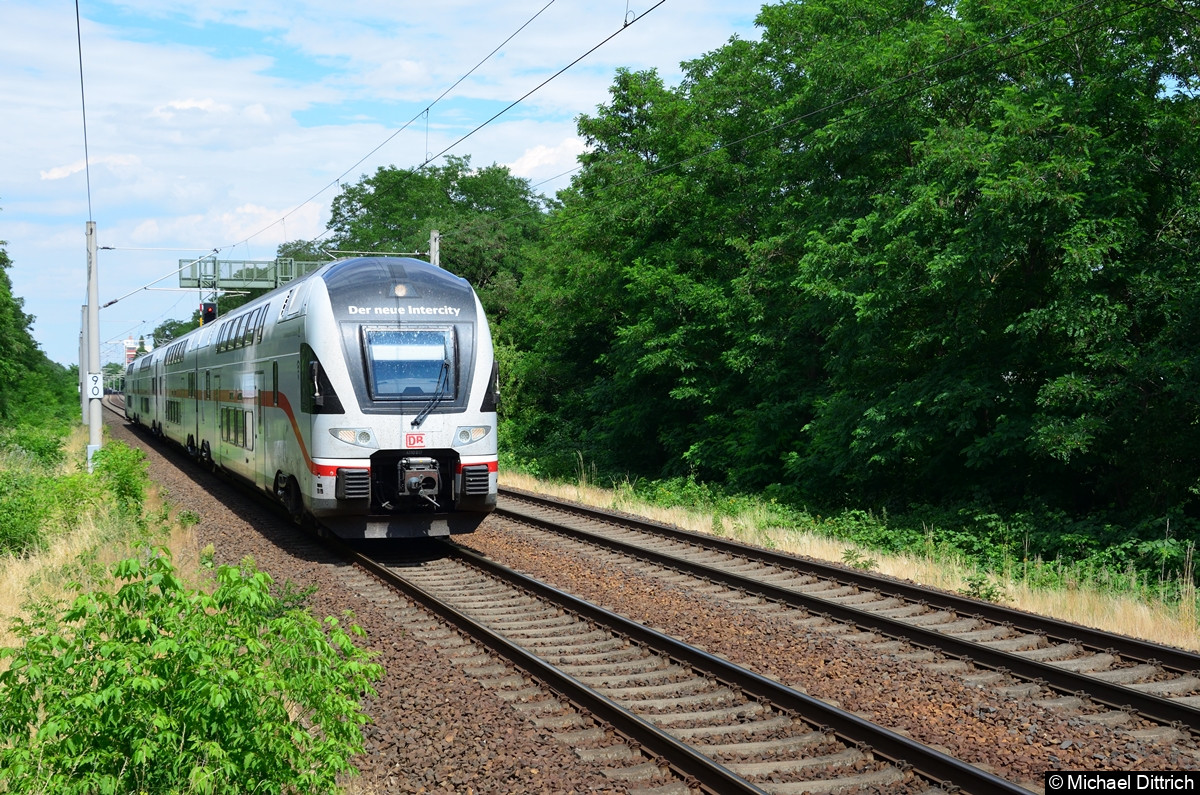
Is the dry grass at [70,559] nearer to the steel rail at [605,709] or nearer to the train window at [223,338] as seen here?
the steel rail at [605,709]

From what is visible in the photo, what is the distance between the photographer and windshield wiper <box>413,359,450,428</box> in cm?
1316

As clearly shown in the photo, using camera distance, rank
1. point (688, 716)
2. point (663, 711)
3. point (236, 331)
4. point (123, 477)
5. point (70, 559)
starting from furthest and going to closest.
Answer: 1. point (236, 331)
2. point (123, 477)
3. point (70, 559)
4. point (663, 711)
5. point (688, 716)

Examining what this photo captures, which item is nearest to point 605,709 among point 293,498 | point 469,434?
point 469,434

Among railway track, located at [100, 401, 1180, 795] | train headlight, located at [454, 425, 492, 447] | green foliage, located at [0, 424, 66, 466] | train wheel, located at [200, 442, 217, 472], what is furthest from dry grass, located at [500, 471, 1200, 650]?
green foliage, located at [0, 424, 66, 466]

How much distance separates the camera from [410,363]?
13336 mm

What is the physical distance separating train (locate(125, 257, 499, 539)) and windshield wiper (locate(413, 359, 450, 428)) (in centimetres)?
1

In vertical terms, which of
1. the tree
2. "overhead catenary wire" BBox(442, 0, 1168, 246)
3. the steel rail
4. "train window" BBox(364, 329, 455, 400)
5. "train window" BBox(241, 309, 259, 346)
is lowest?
the steel rail

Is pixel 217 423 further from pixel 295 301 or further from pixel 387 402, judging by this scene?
pixel 387 402

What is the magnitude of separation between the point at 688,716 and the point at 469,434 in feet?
22.7

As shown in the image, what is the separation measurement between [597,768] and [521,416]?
3341 cm

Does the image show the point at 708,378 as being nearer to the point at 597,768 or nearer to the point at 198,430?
the point at 198,430

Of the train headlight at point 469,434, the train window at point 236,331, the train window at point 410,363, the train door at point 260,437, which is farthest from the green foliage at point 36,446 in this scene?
the train headlight at point 469,434

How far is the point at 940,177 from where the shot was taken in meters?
17.0

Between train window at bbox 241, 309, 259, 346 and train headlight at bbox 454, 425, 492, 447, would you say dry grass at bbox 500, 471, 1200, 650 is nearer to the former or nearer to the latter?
train headlight at bbox 454, 425, 492, 447
